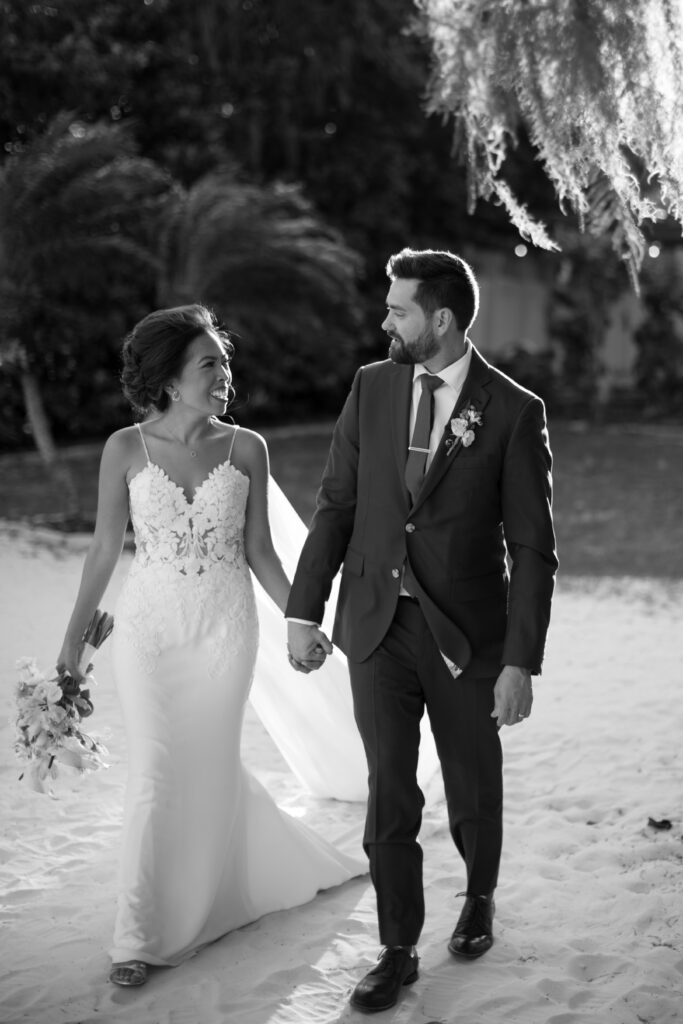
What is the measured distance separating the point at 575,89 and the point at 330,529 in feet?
5.22

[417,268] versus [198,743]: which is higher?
[417,268]

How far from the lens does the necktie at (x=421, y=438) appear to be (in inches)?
132

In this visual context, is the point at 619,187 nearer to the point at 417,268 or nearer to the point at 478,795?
the point at 417,268

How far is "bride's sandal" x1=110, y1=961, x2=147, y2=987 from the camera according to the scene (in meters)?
3.41

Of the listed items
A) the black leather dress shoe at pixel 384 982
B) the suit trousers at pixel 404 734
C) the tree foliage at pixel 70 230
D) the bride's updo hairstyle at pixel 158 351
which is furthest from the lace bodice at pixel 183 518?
the tree foliage at pixel 70 230

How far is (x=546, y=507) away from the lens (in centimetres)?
329

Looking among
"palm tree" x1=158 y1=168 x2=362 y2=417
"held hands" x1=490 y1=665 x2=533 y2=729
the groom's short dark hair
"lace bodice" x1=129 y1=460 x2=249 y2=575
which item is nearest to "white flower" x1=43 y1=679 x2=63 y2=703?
"lace bodice" x1=129 y1=460 x2=249 y2=575

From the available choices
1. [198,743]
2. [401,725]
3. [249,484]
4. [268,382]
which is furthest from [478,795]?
[268,382]

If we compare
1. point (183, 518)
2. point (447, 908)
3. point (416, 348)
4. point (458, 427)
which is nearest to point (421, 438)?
point (458, 427)

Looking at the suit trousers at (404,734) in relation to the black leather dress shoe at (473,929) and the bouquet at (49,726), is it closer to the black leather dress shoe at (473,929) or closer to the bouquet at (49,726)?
the black leather dress shoe at (473,929)

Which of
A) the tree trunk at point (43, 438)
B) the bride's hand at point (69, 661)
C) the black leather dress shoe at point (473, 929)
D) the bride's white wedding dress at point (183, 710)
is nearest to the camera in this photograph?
the bride's white wedding dress at point (183, 710)

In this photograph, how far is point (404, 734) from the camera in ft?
11.1

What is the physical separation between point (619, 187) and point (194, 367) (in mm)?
1515

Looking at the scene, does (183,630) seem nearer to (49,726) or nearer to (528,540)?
(49,726)
